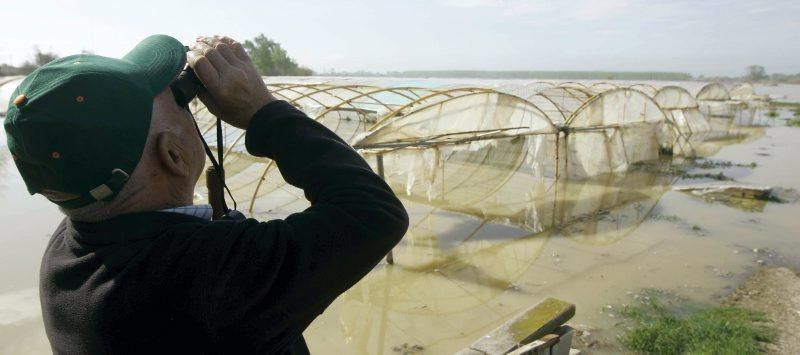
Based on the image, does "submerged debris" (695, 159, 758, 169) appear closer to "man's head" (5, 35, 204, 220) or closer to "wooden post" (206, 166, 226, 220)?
"wooden post" (206, 166, 226, 220)

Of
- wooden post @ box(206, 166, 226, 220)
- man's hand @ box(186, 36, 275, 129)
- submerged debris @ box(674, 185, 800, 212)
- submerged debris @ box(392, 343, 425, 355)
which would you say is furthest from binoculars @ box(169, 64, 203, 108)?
submerged debris @ box(674, 185, 800, 212)

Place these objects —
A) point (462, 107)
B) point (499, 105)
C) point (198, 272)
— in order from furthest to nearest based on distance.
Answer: point (499, 105) < point (462, 107) < point (198, 272)

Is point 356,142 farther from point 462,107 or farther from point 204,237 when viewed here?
point 204,237

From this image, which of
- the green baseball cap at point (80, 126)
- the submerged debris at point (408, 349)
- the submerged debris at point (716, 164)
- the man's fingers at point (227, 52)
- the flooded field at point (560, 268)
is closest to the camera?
the green baseball cap at point (80, 126)

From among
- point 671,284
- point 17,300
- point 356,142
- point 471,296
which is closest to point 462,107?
point 356,142

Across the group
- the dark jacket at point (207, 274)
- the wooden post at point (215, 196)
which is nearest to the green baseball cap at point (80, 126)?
the dark jacket at point (207, 274)

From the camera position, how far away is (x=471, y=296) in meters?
6.17

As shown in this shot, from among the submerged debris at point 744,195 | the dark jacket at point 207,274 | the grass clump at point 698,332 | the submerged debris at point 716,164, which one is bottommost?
the submerged debris at point 716,164

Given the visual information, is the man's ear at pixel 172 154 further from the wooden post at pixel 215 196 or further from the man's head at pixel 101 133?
the wooden post at pixel 215 196

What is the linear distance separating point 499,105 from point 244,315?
28.3 feet

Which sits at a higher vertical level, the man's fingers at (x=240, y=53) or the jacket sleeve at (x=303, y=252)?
the man's fingers at (x=240, y=53)

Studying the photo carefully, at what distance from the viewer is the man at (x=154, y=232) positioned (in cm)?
95

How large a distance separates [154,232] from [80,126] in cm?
24

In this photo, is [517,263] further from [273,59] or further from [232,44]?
[273,59]
